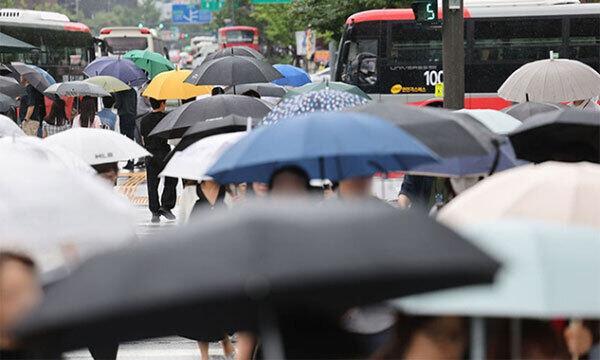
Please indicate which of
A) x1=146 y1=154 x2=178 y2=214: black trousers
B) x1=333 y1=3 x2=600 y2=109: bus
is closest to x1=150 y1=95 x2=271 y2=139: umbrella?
x1=146 y1=154 x2=178 y2=214: black trousers

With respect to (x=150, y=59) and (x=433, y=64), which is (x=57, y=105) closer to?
(x=150, y=59)

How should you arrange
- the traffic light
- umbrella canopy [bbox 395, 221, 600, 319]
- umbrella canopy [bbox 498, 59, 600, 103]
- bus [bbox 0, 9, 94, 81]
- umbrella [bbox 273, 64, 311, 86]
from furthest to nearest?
bus [bbox 0, 9, 94, 81], umbrella [bbox 273, 64, 311, 86], the traffic light, umbrella canopy [bbox 498, 59, 600, 103], umbrella canopy [bbox 395, 221, 600, 319]

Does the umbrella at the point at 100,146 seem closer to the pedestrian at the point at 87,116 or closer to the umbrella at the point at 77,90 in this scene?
the pedestrian at the point at 87,116

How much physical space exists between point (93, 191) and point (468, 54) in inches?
992

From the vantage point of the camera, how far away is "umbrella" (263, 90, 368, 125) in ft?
27.2

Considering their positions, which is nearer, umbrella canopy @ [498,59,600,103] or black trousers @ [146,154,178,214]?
umbrella canopy @ [498,59,600,103]

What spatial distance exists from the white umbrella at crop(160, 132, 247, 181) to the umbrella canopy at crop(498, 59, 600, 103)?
4.49 meters

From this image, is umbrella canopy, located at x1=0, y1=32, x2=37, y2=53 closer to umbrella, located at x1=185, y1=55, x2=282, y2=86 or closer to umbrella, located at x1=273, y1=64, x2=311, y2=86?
umbrella, located at x1=273, y1=64, x2=311, y2=86

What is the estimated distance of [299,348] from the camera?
3660 mm

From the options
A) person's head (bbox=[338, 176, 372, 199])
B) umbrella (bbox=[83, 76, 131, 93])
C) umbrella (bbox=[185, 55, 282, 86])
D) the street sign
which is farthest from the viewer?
the street sign

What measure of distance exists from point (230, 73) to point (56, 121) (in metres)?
4.04

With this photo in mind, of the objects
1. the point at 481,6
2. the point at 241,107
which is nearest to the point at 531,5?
the point at 481,6

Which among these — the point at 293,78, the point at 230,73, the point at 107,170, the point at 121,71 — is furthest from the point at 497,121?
the point at 121,71

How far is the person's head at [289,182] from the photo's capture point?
5605 mm
